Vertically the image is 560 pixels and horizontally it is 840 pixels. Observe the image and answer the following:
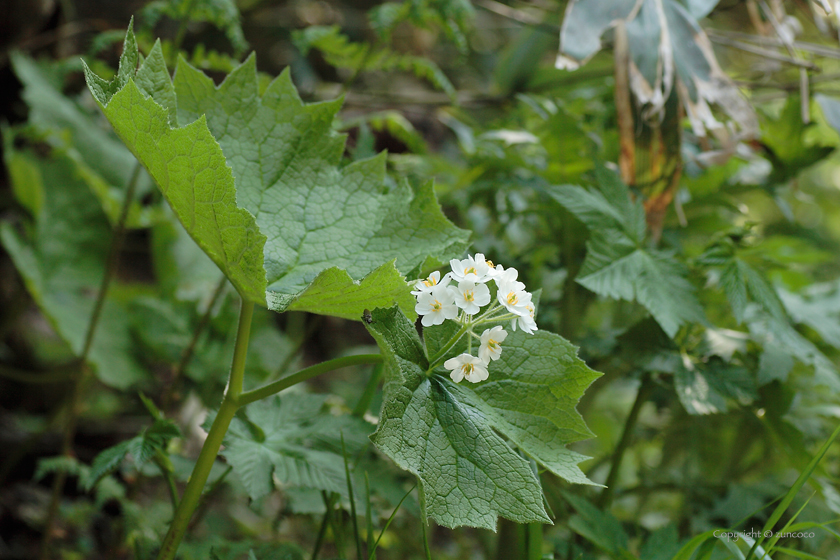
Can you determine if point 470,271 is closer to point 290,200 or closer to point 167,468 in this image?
point 290,200

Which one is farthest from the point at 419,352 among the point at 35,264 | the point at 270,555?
the point at 35,264

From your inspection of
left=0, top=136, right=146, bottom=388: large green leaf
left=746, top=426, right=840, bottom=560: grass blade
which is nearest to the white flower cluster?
left=746, top=426, right=840, bottom=560: grass blade

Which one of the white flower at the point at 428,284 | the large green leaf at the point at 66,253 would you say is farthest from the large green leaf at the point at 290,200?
the large green leaf at the point at 66,253

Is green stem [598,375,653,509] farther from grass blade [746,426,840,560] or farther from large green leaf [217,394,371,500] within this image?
large green leaf [217,394,371,500]

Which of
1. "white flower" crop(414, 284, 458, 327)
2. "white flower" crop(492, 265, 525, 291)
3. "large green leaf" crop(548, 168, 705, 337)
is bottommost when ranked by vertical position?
"large green leaf" crop(548, 168, 705, 337)

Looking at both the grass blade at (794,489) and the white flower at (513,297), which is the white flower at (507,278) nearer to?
the white flower at (513,297)

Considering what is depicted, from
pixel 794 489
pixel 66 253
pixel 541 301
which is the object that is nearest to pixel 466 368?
pixel 794 489
